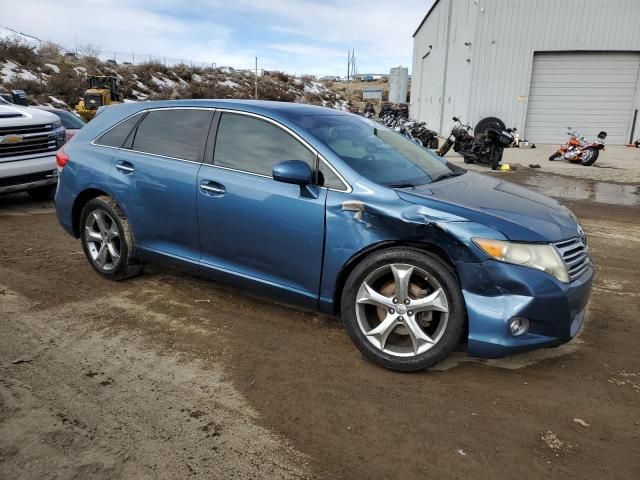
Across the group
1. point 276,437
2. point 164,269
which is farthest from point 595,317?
point 164,269

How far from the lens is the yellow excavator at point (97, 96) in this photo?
2327 cm

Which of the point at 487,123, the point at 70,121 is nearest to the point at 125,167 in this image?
the point at 70,121

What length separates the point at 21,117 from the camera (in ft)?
25.3

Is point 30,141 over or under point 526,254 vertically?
over

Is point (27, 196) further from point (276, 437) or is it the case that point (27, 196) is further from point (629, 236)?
point (629, 236)

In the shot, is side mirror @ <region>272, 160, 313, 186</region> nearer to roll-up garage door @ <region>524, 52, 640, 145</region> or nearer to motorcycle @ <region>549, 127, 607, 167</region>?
motorcycle @ <region>549, 127, 607, 167</region>

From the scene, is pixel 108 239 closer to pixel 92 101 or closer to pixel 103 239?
pixel 103 239

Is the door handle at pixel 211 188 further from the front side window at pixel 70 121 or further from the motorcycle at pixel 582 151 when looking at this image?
the motorcycle at pixel 582 151

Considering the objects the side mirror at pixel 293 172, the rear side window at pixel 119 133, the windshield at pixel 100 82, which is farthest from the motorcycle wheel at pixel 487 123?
the windshield at pixel 100 82

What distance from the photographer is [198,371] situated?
3229 millimetres

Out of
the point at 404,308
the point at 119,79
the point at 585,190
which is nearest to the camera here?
the point at 404,308

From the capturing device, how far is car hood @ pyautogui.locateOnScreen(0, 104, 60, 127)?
24.4ft

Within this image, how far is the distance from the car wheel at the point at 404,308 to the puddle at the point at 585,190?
25.6ft

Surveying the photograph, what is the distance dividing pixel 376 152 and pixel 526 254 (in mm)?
1415
